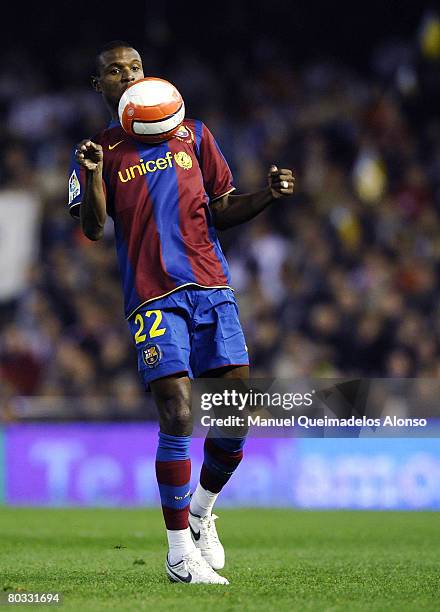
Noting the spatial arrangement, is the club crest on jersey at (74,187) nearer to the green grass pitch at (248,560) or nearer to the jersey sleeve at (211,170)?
the jersey sleeve at (211,170)

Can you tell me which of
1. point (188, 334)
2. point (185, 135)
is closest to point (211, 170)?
point (185, 135)

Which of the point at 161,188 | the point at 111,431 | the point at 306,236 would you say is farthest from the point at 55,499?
the point at 161,188

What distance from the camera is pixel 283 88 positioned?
652 inches

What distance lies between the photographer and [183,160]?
19.2 ft

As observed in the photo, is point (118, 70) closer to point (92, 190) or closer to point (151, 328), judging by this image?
point (92, 190)

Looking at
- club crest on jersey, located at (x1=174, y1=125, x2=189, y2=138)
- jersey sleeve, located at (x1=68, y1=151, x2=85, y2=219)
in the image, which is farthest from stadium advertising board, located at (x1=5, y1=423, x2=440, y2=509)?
jersey sleeve, located at (x1=68, y1=151, x2=85, y2=219)

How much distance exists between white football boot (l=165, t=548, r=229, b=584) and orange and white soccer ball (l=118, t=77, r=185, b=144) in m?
1.86

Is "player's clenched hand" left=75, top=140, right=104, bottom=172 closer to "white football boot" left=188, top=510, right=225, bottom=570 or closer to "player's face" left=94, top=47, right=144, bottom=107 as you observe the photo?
"player's face" left=94, top=47, right=144, bottom=107

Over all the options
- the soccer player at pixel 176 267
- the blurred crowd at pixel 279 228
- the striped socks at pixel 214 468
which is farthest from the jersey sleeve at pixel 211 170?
the blurred crowd at pixel 279 228

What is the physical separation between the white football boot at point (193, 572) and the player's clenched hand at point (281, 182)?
1633mm

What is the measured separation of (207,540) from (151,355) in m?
1.02

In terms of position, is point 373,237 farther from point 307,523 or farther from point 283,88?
point 307,523

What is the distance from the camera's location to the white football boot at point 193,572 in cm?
535

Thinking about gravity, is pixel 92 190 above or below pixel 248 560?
above
